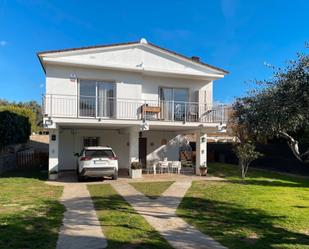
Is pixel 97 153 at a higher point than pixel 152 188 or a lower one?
higher

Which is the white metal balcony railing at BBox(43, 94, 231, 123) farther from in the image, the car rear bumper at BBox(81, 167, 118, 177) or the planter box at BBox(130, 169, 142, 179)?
the car rear bumper at BBox(81, 167, 118, 177)

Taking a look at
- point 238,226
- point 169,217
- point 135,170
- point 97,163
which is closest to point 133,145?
point 135,170

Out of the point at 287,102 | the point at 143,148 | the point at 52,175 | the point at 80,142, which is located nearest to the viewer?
the point at 287,102

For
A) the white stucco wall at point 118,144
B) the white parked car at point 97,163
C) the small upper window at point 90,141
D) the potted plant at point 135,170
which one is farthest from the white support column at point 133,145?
the small upper window at point 90,141

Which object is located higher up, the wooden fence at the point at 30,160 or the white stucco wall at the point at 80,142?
the white stucco wall at the point at 80,142

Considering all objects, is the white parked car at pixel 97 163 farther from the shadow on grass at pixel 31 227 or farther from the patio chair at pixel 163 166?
the shadow on grass at pixel 31 227

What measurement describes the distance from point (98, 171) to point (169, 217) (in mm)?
7587

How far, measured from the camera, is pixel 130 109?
60.8 feet

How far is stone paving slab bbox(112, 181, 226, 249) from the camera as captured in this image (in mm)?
6513

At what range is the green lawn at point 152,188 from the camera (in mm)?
12320

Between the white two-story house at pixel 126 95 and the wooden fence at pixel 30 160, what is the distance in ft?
9.18

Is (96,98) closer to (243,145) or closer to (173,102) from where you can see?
(173,102)

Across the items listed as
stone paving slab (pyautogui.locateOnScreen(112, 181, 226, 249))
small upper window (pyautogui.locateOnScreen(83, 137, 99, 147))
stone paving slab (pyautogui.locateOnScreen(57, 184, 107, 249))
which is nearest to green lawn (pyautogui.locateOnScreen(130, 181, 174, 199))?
stone paving slab (pyautogui.locateOnScreen(112, 181, 226, 249))

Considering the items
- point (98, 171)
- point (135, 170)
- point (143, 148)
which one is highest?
point (143, 148)
